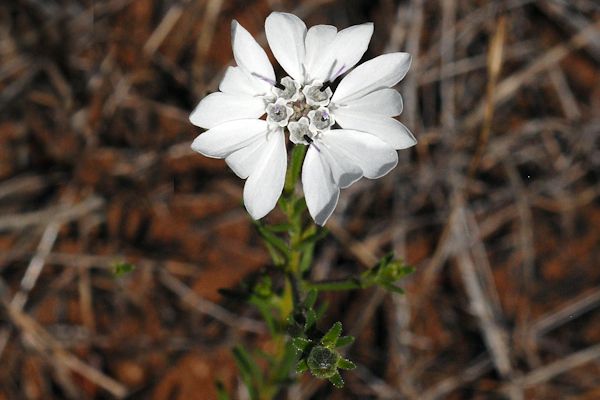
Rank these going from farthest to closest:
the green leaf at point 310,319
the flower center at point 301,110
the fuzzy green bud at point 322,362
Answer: the flower center at point 301,110, the green leaf at point 310,319, the fuzzy green bud at point 322,362

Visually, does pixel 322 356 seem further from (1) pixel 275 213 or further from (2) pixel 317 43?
(1) pixel 275 213

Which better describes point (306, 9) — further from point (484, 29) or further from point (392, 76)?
point (392, 76)

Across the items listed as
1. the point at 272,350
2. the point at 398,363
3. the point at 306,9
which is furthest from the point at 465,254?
the point at 306,9

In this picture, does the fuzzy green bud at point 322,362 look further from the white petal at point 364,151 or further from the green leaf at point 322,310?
the white petal at point 364,151

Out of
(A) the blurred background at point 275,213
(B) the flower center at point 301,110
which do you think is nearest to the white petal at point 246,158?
(B) the flower center at point 301,110

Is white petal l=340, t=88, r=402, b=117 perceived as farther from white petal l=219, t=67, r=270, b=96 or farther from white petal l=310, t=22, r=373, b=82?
white petal l=219, t=67, r=270, b=96

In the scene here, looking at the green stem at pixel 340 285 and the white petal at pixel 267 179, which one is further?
the green stem at pixel 340 285

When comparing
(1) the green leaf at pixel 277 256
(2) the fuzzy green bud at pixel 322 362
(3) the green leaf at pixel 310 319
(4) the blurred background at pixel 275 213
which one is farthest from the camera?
(4) the blurred background at pixel 275 213
